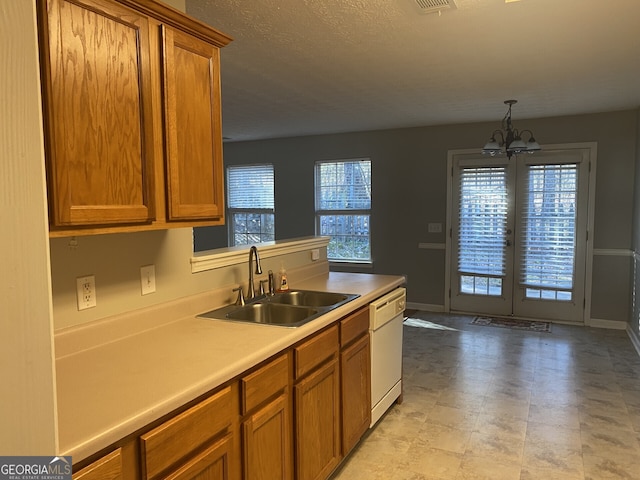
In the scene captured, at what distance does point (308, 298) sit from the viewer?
2.82 metres

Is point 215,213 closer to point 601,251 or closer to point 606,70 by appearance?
point 606,70

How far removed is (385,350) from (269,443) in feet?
4.35

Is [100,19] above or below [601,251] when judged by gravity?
above

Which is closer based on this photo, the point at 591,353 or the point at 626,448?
the point at 626,448

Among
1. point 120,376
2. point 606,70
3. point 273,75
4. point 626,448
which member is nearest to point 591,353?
point 626,448

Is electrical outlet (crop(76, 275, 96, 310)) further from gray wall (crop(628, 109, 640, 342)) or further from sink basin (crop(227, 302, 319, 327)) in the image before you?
gray wall (crop(628, 109, 640, 342))

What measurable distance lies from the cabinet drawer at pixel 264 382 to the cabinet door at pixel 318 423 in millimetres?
147

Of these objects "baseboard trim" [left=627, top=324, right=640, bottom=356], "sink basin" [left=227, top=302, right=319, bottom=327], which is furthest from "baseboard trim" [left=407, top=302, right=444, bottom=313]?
"sink basin" [left=227, top=302, right=319, bottom=327]

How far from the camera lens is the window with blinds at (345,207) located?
21.3ft

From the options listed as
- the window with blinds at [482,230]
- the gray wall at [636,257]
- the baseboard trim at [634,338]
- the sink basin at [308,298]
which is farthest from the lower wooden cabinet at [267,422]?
the window with blinds at [482,230]

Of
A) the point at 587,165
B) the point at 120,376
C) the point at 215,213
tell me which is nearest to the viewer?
the point at 120,376

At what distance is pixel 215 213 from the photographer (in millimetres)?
1975

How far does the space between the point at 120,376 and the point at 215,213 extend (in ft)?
2.52

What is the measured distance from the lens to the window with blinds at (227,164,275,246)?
7.14m
